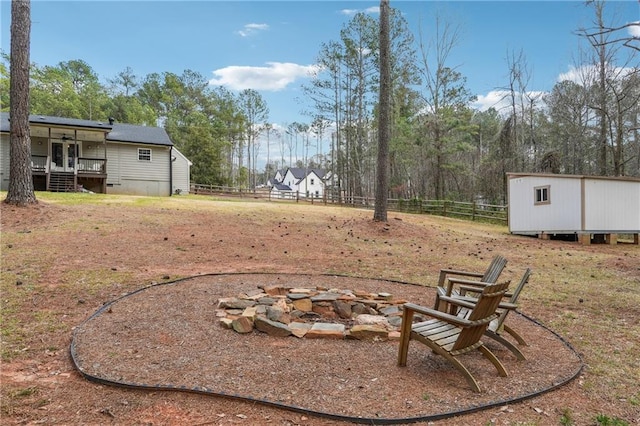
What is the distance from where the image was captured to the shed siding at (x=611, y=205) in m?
13.9

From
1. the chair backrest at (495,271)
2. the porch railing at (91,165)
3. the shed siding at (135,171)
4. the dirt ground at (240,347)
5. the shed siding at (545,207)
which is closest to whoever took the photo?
the dirt ground at (240,347)

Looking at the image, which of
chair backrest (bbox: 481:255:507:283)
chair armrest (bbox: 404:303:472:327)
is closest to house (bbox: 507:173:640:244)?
chair backrest (bbox: 481:255:507:283)

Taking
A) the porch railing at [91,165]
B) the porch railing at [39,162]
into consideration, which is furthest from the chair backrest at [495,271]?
the porch railing at [39,162]

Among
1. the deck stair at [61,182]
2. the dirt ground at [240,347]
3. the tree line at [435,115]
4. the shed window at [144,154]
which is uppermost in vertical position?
the tree line at [435,115]

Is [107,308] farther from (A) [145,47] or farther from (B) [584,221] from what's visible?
(A) [145,47]

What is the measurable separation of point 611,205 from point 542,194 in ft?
7.62

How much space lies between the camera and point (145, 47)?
80.6 ft

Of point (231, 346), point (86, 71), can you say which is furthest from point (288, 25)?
point (86, 71)

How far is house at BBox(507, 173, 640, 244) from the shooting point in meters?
13.9

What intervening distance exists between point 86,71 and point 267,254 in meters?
48.6

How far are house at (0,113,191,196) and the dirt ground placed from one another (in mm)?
12205

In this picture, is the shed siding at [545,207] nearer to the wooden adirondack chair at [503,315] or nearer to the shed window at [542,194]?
the shed window at [542,194]

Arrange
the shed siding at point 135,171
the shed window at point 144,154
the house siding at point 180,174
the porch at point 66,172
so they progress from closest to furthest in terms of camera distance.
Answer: the porch at point 66,172 < the shed siding at point 135,171 < the shed window at point 144,154 < the house siding at point 180,174

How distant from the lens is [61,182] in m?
19.1
